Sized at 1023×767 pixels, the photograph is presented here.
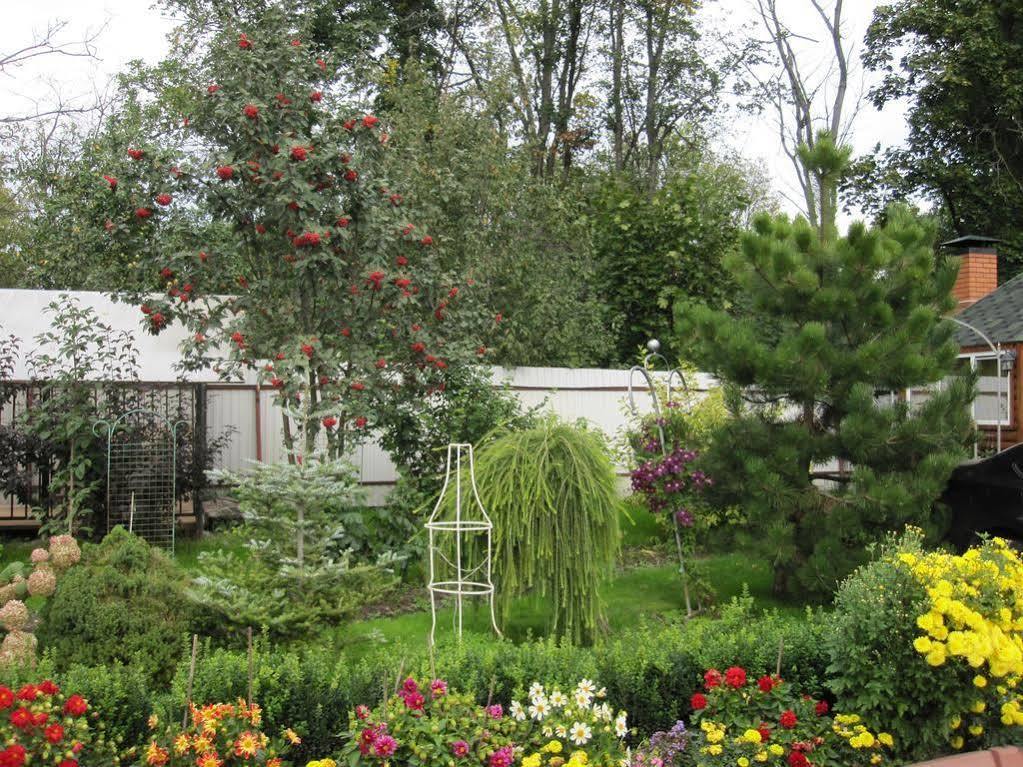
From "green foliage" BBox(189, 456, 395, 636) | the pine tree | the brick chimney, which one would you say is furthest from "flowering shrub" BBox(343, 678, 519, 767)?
the brick chimney

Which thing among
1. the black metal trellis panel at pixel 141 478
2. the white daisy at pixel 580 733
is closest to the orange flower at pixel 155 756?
the white daisy at pixel 580 733

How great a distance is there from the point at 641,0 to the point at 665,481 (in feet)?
61.8

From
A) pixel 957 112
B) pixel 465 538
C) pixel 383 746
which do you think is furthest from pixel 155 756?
pixel 957 112

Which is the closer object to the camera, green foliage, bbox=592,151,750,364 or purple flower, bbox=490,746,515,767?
purple flower, bbox=490,746,515,767

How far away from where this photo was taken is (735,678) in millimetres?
4352

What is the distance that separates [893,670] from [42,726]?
3.64 metres

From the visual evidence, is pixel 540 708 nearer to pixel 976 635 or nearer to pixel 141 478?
pixel 976 635

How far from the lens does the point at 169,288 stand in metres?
7.61

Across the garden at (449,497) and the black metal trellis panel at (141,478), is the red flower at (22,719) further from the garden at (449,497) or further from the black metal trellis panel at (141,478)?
the black metal trellis panel at (141,478)

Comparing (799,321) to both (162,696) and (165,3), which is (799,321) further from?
(165,3)

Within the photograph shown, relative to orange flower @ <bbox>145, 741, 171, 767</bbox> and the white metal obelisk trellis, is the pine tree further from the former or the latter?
orange flower @ <bbox>145, 741, 171, 767</bbox>

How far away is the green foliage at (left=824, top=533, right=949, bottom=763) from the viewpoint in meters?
4.29

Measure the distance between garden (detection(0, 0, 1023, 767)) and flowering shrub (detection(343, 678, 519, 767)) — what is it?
0.05ft

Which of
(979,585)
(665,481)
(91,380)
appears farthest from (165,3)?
(979,585)
